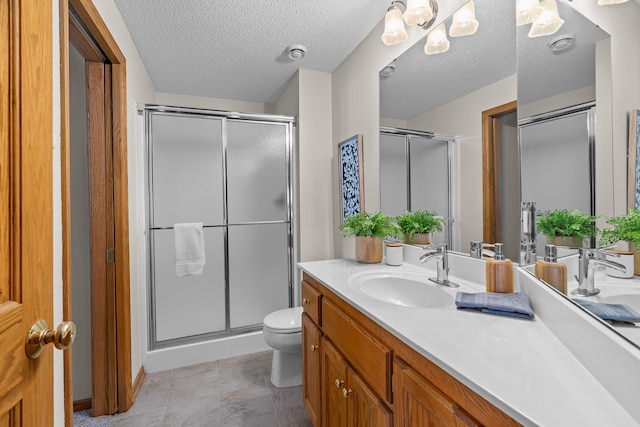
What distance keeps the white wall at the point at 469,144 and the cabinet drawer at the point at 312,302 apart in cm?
72

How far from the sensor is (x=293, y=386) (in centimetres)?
201

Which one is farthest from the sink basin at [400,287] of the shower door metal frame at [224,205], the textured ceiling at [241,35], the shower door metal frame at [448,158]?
the textured ceiling at [241,35]

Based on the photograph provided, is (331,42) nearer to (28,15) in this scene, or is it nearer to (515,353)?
(28,15)

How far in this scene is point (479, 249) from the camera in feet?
4.30

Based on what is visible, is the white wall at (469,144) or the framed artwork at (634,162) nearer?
the framed artwork at (634,162)

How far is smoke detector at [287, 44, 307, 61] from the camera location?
2.16m

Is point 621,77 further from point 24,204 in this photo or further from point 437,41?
point 24,204

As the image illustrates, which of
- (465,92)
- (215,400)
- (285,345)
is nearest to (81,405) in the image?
(215,400)

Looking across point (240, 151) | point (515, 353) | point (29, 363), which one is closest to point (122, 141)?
point (240, 151)

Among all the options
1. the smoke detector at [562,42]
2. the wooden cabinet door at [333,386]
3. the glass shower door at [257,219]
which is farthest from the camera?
the glass shower door at [257,219]

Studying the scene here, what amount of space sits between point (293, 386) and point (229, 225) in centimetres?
131

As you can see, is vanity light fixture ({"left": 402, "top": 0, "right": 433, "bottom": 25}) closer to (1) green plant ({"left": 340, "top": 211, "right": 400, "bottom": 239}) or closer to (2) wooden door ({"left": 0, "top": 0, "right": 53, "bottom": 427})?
(1) green plant ({"left": 340, "top": 211, "right": 400, "bottom": 239})

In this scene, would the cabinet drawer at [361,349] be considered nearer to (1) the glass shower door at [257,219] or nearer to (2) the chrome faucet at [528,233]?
(2) the chrome faucet at [528,233]

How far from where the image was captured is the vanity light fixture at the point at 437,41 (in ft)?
4.83
